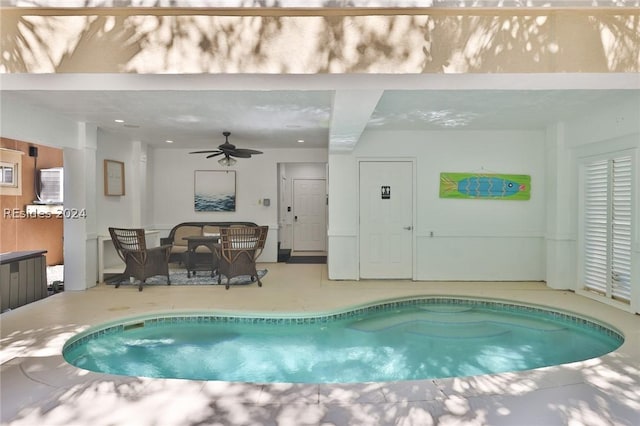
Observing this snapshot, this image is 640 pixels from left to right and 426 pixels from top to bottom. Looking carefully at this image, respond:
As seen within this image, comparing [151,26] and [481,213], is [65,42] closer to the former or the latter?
[151,26]

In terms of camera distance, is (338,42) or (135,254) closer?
(338,42)

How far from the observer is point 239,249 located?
607 cm

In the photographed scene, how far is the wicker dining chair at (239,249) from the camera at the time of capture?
6.01m

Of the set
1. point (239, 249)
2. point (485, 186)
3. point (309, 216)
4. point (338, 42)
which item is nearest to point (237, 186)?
point (309, 216)

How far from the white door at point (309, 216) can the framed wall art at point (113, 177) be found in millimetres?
4415

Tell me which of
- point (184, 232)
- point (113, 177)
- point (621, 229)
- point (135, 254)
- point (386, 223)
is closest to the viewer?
point (621, 229)

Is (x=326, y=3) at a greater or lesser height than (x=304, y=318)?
greater

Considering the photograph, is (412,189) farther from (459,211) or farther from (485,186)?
(485,186)

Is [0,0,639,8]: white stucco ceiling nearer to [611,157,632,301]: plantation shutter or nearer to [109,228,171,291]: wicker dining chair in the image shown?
[611,157,632,301]: plantation shutter

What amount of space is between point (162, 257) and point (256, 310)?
218cm

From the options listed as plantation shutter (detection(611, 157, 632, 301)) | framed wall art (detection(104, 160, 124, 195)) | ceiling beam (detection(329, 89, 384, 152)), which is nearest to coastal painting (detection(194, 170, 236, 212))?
framed wall art (detection(104, 160, 124, 195))

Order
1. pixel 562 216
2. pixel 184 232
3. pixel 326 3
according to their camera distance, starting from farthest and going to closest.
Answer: pixel 184 232 → pixel 562 216 → pixel 326 3

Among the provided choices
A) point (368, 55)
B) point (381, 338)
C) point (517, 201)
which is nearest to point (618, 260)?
point (517, 201)

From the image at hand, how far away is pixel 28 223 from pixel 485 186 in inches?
308
